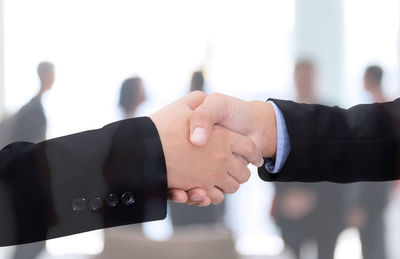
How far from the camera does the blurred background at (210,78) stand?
41.4 inches

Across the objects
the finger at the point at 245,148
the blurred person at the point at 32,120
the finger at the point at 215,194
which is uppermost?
the blurred person at the point at 32,120

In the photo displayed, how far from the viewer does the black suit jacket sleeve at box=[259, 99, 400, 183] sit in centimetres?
95

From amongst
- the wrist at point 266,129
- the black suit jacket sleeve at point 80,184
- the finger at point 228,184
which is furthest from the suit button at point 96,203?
the wrist at point 266,129

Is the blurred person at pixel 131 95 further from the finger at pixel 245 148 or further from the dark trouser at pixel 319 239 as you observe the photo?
the dark trouser at pixel 319 239

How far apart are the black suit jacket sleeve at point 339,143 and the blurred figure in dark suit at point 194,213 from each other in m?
0.21

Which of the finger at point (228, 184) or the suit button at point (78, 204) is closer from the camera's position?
the suit button at point (78, 204)

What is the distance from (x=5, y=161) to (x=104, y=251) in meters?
0.38

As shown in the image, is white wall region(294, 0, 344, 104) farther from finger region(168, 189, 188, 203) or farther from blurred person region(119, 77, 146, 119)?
finger region(168, 189, 188, 203)

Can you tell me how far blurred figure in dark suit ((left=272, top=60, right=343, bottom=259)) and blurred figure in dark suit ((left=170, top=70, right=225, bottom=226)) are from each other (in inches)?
7.4

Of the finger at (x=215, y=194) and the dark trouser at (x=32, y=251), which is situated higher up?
the finger at (x=215, y=194)

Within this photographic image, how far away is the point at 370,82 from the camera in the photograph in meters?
1.23

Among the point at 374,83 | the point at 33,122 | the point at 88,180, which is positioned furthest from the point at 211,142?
the point at 374,83

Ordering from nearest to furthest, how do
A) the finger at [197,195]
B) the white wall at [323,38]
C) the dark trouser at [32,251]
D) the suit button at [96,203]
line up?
the suit button at [96,203] → the finger at [197,195] → the dark trouser at [32,251] → the white wall at [323,38]

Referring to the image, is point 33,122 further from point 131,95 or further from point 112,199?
point 112,199
